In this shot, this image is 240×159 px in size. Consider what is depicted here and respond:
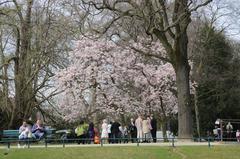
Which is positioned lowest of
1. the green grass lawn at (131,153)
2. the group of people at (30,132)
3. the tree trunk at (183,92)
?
the green grass lawn at (131,153)

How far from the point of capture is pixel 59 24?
4559cm

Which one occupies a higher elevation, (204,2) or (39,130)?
(204,2)

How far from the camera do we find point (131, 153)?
2459 centimetres

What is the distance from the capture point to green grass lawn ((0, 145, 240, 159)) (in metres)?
23.9

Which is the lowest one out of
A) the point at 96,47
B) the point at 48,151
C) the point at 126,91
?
the point at 48,151

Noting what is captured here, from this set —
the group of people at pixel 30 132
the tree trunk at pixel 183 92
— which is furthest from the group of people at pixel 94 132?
the tree trunk at pixel 183 92

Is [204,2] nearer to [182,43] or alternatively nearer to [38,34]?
[182,43]

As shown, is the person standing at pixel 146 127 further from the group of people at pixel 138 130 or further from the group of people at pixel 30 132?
the group of people at pixel 30 132

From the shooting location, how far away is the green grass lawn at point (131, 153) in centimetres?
2391

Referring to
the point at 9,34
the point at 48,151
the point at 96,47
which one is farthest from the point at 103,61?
the point at 48,151

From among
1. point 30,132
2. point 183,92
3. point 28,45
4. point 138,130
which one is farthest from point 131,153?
point 28,45

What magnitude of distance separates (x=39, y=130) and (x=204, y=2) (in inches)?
516

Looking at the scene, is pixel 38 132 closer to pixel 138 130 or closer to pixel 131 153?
pixel 138 130

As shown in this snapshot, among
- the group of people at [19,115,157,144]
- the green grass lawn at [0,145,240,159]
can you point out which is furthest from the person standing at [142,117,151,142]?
the green grass lawn at [0,145,240,159]
